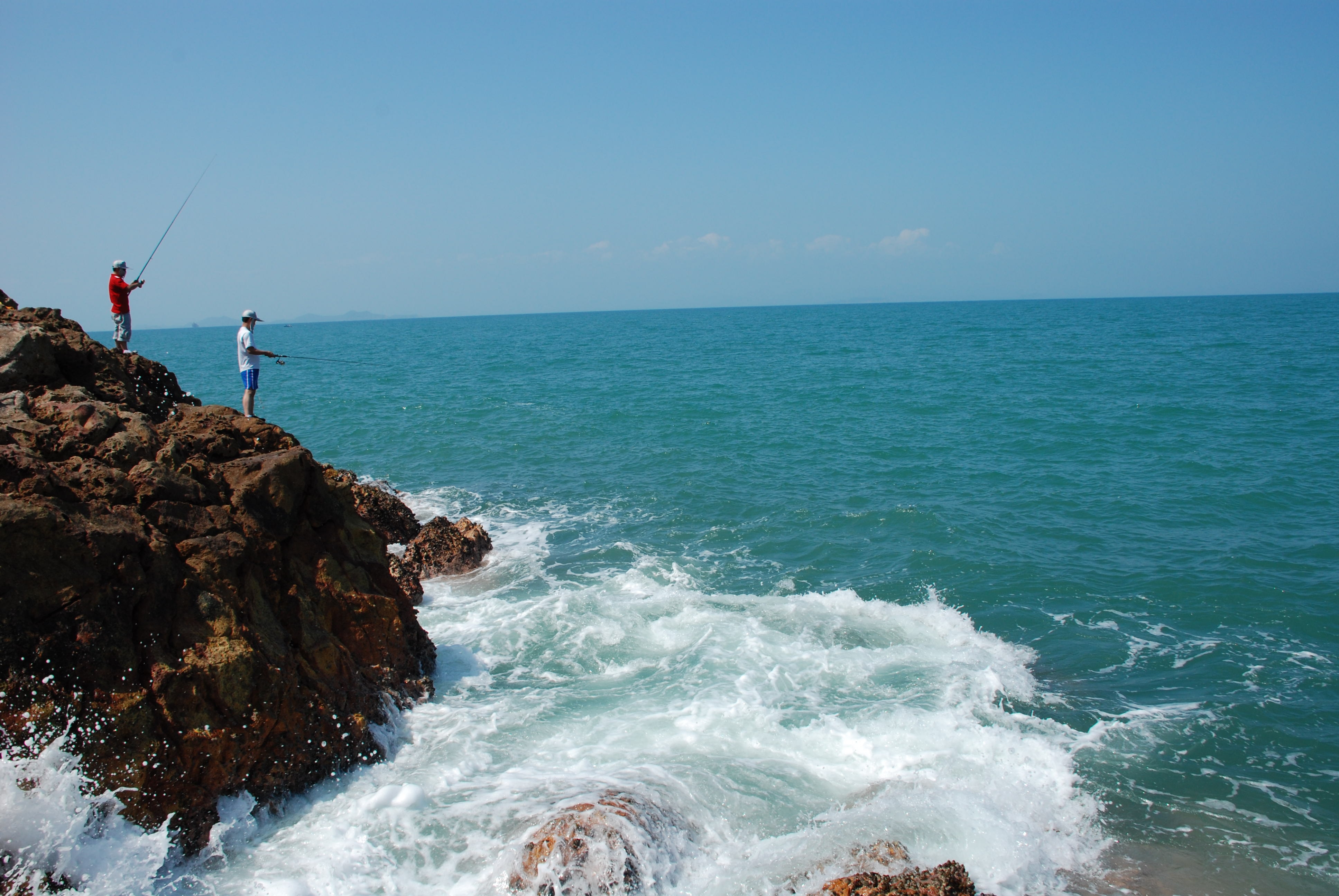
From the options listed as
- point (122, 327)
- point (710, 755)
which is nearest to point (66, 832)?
point (710, 755)

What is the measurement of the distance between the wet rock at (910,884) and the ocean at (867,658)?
2.02 feet

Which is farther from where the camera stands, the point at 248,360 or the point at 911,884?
the point at 248,360

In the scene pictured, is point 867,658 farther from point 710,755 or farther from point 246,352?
point 246,352

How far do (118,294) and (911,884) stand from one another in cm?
1184

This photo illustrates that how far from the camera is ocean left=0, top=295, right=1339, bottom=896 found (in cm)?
650

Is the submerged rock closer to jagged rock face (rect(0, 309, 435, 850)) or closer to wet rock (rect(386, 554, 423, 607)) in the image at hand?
wet rock (rect(386, 554, 423, 607))

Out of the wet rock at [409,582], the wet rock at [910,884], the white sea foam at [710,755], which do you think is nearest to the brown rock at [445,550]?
the wet rock at [409,582]

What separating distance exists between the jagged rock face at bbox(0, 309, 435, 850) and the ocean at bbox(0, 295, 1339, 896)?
432mm

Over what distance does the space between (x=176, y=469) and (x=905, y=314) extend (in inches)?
5229

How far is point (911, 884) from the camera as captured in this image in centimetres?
555

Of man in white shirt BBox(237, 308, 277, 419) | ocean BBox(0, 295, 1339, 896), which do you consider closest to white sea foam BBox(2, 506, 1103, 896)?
ocean BBox(0, 295, 1339, 896)

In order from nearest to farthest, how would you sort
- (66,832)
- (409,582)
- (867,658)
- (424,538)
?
(66,832) < (867,658) < (409,582) < (424,538)

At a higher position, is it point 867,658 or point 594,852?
point 594,852

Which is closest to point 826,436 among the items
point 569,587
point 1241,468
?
point 1241,468
